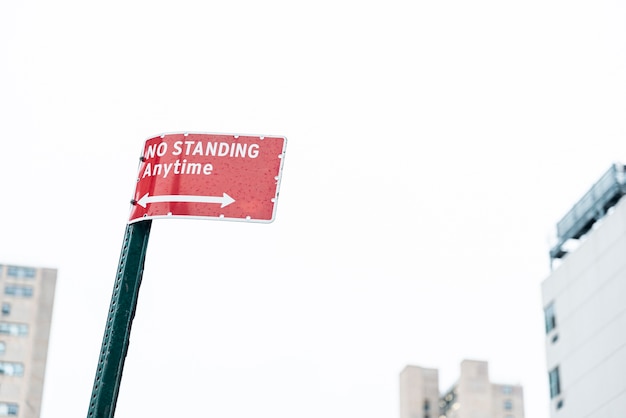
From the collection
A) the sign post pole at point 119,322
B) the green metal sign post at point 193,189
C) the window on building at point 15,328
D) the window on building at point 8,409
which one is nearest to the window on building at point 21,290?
the window on building at point 15,328

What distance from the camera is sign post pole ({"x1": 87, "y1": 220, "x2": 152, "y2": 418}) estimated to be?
24.9ft

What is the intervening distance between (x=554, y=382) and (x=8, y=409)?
7928 cm

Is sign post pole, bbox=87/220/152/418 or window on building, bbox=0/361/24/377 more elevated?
window on building, bbox=0/361/24/377

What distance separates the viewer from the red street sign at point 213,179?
801 centimetres

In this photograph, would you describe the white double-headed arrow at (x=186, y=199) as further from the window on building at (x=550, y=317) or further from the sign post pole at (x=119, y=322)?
the window on building at (x=550, y=317)

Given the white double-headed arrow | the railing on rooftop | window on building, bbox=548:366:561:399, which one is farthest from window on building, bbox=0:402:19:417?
the white double-headed arrow

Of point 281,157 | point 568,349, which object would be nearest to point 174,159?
point 281,157

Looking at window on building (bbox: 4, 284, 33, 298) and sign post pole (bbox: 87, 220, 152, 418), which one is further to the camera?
window on building (bbox: 4, 284, 33, 298)

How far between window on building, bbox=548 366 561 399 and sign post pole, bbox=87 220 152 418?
321ft

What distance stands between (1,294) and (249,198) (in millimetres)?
153106

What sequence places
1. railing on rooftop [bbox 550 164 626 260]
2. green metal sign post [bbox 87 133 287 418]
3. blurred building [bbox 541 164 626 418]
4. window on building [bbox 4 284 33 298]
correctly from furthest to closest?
window on building [bbox 4 284 33 298] → railing on rooftop [bbox 550 164 626 260] → blurred building [bbox 541 164 626 418] → green metal sign post [bbox 87 133 287 418]

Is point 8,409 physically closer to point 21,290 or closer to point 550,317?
point 21,290

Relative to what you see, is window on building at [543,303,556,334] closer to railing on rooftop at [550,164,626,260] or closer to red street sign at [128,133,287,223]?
railing on rooftop at [550,164,626,260]

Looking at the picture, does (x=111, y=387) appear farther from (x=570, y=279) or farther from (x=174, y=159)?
(x=570, y=279)
